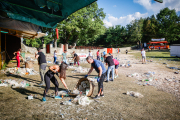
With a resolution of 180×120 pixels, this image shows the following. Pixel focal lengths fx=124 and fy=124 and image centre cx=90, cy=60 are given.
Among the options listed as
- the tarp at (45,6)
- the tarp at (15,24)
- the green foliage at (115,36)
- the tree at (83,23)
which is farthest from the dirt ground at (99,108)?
the green foliage at (115,36)

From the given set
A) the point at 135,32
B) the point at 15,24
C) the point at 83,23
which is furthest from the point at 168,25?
the point at 15,24

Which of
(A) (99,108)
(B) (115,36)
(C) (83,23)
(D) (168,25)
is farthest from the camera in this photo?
(B) (115,36)

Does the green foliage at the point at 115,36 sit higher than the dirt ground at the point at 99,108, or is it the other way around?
the green foliage at the point at 115,36

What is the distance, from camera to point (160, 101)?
180 inches

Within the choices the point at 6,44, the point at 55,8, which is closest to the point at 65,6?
the point at 55,8

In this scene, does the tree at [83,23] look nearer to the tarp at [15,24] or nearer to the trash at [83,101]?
the tarp at [15,24]

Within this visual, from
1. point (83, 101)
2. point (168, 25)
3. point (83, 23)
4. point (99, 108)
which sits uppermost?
point (168, 25)

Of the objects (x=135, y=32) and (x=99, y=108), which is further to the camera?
(x=135, y=32)

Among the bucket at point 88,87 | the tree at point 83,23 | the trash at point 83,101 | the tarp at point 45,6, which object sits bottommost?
the trash at point 83,101

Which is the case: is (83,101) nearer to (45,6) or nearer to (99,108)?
(99,108)

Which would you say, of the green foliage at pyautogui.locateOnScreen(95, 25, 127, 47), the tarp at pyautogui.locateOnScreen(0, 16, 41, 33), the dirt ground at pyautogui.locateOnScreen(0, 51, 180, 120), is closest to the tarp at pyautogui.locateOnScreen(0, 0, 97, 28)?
the tarp at pyautogui.locateOnScreen(0, 16, 41, 33)

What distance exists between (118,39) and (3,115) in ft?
182

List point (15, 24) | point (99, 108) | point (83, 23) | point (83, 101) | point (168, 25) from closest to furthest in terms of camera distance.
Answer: point (99, 108), point (83, 101), point (15, 24), point (83, 23), point (168, 25)

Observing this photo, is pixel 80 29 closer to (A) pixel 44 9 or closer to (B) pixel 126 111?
(A) pixel 44 9
